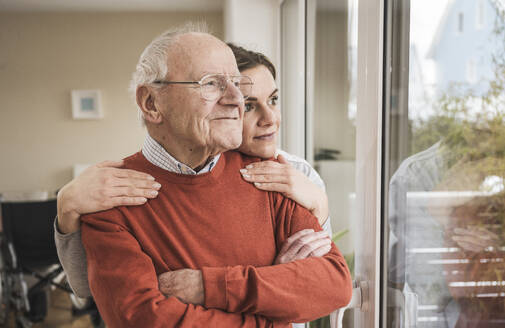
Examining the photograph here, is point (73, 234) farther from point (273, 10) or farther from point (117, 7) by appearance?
point (117, 7)

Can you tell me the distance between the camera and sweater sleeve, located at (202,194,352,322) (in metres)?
0.85

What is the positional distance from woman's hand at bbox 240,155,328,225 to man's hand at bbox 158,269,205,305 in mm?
272

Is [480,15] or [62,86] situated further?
[62,86]

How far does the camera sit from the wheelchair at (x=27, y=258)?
2.89m

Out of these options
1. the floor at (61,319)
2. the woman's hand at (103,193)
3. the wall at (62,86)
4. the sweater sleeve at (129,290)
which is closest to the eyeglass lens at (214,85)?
the woman's hand at (103,193)

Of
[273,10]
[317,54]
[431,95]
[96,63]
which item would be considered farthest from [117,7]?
[431,95]

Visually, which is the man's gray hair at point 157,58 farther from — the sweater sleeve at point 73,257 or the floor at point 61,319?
the floor at point 61,319

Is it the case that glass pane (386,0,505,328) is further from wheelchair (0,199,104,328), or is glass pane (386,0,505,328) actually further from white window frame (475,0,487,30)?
wheelchair (0,199,104,328)

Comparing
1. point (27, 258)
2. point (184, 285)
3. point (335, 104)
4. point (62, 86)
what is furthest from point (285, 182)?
point (62, 86)

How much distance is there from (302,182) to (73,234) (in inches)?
23.4

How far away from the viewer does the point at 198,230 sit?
3.12 ft

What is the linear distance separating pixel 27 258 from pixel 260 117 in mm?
2548

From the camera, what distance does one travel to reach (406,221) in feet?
3.38

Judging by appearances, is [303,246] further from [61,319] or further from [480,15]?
[61,319]
